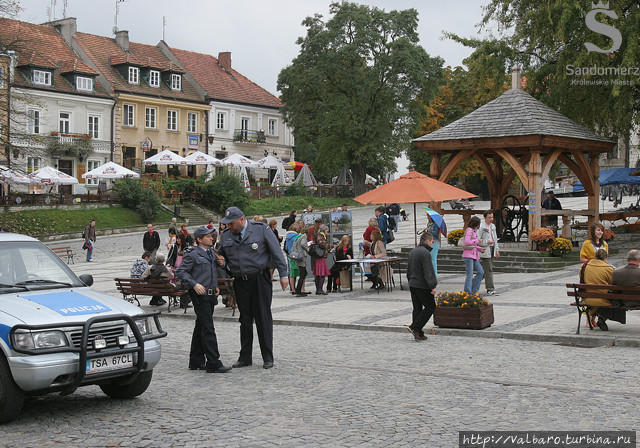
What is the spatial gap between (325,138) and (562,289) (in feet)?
144

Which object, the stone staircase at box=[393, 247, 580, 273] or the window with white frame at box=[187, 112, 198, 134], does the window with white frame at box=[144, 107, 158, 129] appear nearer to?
the window with white frame at box=[187, 112, 198, 134]

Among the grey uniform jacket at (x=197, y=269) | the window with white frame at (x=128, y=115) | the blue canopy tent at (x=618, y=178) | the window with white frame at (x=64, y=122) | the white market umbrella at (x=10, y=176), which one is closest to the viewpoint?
the grey uniform jacket at (x=197, y=269)

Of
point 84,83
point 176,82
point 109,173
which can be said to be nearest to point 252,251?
point 109,173

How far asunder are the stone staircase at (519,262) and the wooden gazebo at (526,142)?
3.70 feet

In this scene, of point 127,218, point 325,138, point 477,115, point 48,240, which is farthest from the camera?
point 325,138

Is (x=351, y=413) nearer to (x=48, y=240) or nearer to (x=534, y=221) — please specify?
(x=534, y=221)

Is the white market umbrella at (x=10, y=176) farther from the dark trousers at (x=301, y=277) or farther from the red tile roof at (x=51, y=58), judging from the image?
the dark trousers at (x=301, y=277)

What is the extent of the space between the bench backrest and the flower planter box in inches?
58.4

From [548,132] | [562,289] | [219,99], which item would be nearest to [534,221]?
[548,132]

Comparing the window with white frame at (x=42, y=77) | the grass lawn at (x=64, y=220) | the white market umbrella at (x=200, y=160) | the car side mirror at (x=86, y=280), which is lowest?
the car side mirror at (x=86, y=280)

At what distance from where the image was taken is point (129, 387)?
8109 millimetres

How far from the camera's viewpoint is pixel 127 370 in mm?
7684

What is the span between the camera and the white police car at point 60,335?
7117 mm

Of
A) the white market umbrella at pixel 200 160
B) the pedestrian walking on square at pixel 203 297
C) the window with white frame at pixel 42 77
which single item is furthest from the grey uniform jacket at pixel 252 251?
the window with white frame at pixel 42 77
